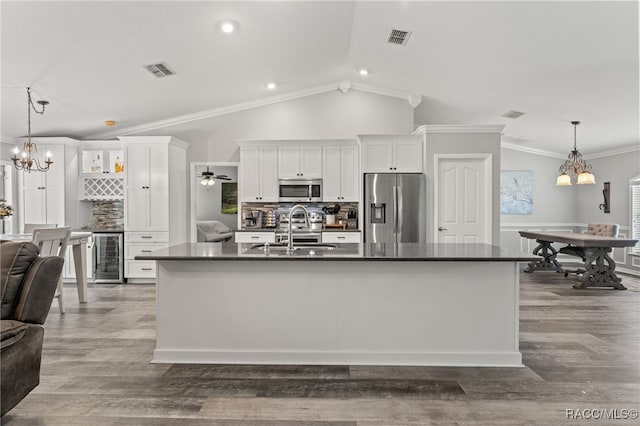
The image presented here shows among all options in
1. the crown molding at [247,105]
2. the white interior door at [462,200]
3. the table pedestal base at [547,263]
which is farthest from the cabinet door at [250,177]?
the table pedestal base at [547,263]

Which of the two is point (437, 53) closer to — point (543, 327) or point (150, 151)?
point (543, 327)

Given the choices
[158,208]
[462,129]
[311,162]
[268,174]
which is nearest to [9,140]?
[158,208]

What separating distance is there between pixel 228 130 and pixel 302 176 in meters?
1.56

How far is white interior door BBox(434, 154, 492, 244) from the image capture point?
554 centimetres

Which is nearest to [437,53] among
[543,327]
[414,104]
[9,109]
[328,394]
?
[414,104]

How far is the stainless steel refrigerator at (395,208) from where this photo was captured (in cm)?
548

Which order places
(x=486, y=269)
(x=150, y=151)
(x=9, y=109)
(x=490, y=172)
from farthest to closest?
(x=150, y=151)
(x=490, y=172)
(x=9, y=109)
(x=486, y=269)

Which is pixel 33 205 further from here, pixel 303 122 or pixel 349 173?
pixel 349 173

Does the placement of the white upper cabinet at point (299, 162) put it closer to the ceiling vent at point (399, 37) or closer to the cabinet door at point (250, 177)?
the cabinet door at point (250, 177)

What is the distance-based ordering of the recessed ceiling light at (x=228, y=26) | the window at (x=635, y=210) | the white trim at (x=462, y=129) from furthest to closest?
1. the window at (x=635, y=210)
2. the white trim at (x=462, y=129)
3. the recessed ceiling light at (x=228, y=26)

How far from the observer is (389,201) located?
18.2 feet

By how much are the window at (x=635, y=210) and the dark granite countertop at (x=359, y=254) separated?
18.5ft

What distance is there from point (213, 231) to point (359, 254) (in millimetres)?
5557

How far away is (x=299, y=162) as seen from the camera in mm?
5988
